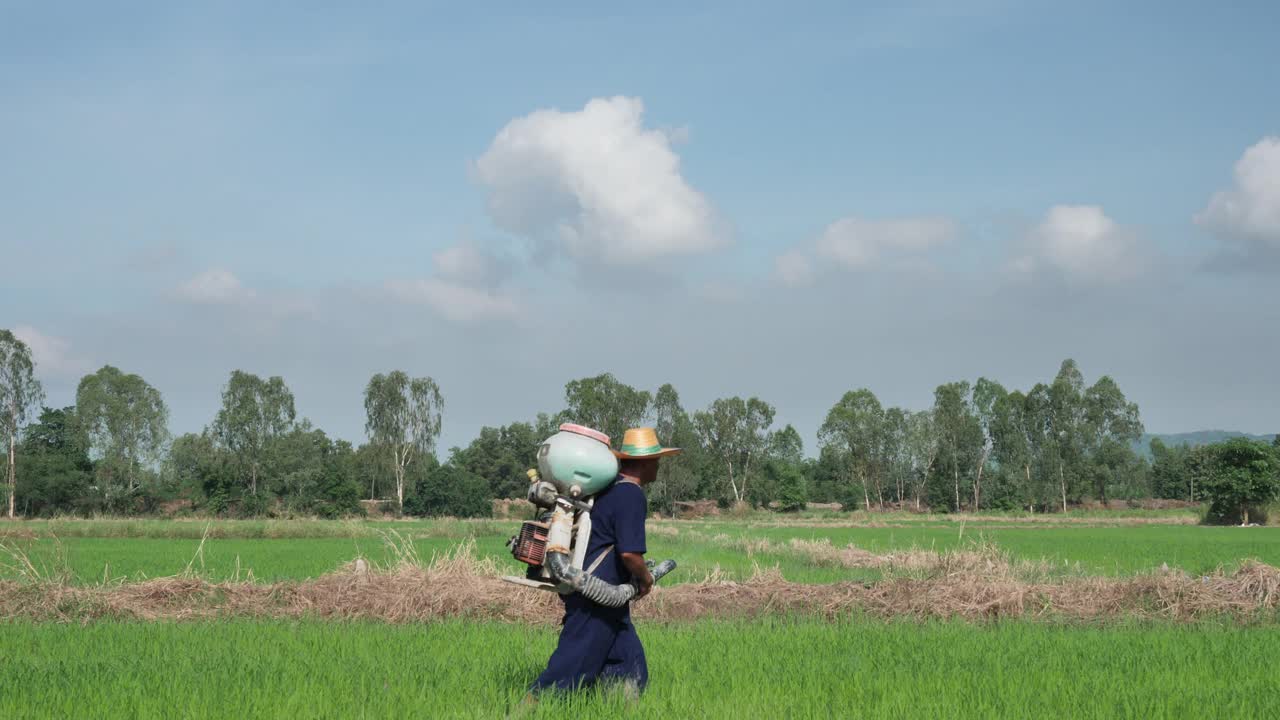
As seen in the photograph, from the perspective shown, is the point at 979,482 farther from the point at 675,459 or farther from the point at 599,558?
the point at 599,558

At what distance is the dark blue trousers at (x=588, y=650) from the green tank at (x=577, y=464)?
669 mm

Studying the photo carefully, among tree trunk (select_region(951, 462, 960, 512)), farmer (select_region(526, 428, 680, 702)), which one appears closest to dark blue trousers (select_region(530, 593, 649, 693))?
farmer (select_region(526, 428, 680, 702))

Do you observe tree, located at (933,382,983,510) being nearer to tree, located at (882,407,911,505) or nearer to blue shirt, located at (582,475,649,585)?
tree, located at (882,407,911,505)

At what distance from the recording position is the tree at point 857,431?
75125mm

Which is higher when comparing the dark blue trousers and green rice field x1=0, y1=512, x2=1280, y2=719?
the dark blue trousers

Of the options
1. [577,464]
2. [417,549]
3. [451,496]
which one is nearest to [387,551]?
[417,549]

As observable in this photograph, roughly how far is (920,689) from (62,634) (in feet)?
26.9

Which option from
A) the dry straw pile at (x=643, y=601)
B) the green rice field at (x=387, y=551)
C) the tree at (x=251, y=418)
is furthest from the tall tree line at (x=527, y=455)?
the dry straw pile at (x=643, y=601)

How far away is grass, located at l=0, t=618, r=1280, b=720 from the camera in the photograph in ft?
18.1

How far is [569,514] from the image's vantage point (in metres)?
5.04

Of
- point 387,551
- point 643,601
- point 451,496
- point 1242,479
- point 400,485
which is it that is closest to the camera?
point 643,601

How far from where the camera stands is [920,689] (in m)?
6.14

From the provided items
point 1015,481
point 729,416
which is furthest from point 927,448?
point 729,416

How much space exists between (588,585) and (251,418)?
6352 cm
